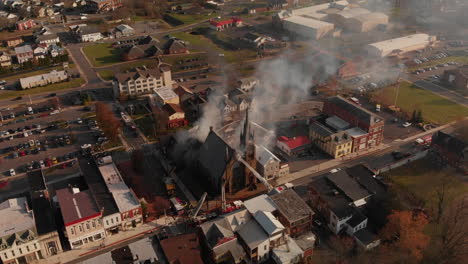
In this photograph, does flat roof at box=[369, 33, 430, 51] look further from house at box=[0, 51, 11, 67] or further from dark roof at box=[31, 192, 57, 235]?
house at box=[0, 51, 11, 67]

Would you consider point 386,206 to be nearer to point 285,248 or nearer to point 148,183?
point 285,248

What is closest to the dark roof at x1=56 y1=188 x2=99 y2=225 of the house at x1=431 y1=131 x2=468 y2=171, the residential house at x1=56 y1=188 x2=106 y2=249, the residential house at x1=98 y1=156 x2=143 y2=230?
the residential house at x1=56 y1=188 x2=106 y2=249

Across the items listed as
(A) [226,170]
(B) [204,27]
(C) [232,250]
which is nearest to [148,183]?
(A) [226,170]

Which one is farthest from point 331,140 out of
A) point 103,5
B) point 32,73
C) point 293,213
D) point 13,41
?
point 103,5

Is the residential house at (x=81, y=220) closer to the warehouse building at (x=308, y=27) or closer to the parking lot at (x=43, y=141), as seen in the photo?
the parking lot at (x=43, y=141)

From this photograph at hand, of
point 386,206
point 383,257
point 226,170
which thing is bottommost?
point 383,257

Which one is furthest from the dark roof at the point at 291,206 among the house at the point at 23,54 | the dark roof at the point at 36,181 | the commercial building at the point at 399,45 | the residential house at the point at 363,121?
the house at the point at 23,54
